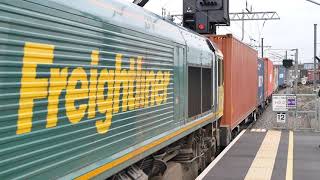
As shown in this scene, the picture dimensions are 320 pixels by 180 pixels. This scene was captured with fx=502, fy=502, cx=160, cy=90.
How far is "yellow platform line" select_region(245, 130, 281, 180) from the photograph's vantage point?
9.47 m

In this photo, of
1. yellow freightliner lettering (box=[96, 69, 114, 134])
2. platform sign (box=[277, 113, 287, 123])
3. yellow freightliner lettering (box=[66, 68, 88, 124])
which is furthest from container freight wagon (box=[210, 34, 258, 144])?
yellow freightliner lettering (box=[66, 68, 88, 124])

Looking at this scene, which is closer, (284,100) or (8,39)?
(8,39)

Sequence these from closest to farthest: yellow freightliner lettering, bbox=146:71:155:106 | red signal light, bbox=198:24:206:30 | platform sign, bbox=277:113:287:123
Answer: yellow freightliner lettering, bbox=146:71:155:106, platform sign, bbox=277:113:287:123, red signal light, bbox=198:24:206:30

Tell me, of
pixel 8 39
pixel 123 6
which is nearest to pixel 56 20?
pixel 8 39

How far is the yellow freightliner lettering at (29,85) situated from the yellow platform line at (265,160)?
6681mm

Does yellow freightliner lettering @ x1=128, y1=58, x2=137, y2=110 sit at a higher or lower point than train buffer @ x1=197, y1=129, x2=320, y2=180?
higher

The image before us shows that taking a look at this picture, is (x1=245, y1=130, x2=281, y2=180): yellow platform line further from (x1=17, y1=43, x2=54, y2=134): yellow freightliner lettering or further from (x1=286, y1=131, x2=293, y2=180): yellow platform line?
(x1=17, y1=43, x2=54, y2=134): yellow freightliner lettering

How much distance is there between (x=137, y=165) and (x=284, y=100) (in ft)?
46.7

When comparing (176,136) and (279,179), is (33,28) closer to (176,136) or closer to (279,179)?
(176,136)

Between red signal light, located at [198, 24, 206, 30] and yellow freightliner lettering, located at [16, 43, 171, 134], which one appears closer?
yellow freightliner lettering, located at [16, 43, 171, 134]

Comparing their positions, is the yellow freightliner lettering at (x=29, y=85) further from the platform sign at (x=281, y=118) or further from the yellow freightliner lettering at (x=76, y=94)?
the platform sign at (x=281, y=118)

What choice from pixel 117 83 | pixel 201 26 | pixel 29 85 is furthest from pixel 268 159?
pixel 201 26

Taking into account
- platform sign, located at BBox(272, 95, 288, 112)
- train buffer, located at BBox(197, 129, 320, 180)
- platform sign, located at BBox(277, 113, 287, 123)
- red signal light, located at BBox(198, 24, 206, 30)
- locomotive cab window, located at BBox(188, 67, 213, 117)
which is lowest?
train buffer, located at BBox(197, 129, 320, 180)

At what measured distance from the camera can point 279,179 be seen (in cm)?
907
